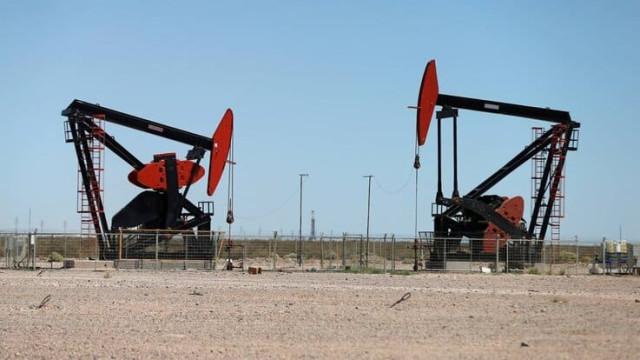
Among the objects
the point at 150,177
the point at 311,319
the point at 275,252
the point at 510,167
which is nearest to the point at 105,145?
the point at 150,177

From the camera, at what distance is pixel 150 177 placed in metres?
38.7

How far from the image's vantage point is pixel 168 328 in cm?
1571

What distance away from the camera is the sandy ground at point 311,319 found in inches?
523

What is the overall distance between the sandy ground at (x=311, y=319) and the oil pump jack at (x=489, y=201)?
810cm

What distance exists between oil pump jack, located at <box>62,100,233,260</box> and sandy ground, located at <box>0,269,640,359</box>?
28.7 ft

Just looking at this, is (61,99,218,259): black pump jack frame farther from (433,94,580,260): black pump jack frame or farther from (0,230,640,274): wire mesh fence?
(433,94,580,260): black pump jack frame

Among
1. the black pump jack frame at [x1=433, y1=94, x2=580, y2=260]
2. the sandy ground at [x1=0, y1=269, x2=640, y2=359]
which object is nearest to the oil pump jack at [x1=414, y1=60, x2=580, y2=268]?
the black pump jack frame at [x1=433, y1=94, x2=580, y2=260]

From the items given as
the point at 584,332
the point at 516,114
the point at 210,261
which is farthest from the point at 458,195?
the point at 584,332

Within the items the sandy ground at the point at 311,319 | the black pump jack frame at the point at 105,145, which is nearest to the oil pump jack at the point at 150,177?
the black pump jack frame at the point at 105,145

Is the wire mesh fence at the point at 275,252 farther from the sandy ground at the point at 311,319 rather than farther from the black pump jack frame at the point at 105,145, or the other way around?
the sandy ground at the point at 311,319

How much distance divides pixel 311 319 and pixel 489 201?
2241cm

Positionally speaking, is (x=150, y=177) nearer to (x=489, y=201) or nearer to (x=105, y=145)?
(x=105, y=145)

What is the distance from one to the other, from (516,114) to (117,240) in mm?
17088

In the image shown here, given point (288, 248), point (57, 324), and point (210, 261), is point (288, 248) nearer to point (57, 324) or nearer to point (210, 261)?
point (210, 261)
